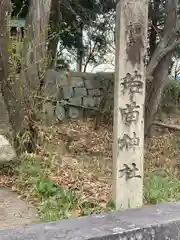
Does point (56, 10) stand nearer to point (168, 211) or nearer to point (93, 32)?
point (93, 32)

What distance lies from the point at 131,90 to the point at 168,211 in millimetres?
1814

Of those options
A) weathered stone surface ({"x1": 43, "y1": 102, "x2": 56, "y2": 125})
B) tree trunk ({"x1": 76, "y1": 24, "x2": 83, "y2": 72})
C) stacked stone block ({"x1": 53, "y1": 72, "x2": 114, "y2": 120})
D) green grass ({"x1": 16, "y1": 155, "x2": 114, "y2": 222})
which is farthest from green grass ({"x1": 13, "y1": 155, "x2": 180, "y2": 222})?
tree trunk ({"x1": 76, "y1": 24, "x2": 83, "y2": 72})

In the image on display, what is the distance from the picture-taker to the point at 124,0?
346 centimetres

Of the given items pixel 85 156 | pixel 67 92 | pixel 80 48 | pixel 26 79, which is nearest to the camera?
pixel 26 79

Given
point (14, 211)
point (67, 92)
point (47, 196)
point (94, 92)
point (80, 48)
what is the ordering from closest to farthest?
1. point (14, 211)
2. point (47, 196)
3. point (67, 92)
4. point (94, 92)
5. point (80, 48)

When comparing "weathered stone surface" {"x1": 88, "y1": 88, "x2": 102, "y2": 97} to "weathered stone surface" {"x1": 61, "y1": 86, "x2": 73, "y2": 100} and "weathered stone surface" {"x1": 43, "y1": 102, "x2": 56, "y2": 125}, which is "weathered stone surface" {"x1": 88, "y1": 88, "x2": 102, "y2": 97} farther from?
"weathered stone surface" {"x1": 43, "y1": 102, "x2": 56, "y2": 125}

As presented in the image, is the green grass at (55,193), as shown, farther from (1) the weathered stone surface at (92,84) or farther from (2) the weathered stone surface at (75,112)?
(1) the weathered stone surface at (92,84)

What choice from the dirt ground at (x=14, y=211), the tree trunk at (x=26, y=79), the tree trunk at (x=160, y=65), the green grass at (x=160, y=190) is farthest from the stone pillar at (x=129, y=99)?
the tree trunk at (x=160, y=65)

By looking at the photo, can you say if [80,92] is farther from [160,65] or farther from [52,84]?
[160,65]

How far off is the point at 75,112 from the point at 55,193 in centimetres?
372

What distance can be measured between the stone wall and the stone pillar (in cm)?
377

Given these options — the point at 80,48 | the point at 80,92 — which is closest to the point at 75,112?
the point at 80,92

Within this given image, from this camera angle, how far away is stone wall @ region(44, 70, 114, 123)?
736 cm

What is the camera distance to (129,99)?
11.6 feet
